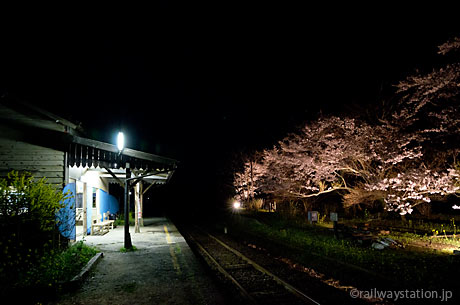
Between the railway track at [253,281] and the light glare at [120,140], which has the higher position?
the light glare at [120,140]

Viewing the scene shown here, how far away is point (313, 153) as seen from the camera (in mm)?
18797

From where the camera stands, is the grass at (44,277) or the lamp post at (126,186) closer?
the grass at (44,277)

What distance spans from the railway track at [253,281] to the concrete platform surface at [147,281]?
74 centimetres

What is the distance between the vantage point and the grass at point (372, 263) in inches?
273

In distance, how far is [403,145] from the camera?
45.6 feet

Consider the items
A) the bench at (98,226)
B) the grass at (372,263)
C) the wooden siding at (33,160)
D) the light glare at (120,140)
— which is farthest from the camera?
the bench at (98,226)

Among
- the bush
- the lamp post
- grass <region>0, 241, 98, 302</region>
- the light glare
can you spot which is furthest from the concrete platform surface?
the light glare

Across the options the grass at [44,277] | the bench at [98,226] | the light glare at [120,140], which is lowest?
the bench at [98,226]

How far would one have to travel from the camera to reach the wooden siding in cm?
927

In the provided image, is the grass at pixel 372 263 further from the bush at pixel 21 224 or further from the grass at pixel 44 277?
the bush at pixel 21 224

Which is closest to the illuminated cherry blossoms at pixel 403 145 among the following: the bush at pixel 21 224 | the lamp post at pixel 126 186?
the lamp post at pixel 126 186

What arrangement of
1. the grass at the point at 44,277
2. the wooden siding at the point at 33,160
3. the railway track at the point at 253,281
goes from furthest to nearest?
1. the wooden siding at the point at 33,160
2. the railway track at the point at 253,281
3. the grass at the point at 44,277

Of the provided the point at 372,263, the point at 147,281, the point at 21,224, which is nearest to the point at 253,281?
the point at 147,281

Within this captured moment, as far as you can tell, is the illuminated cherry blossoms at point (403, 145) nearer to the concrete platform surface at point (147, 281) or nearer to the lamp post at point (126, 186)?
the concrete platform surface at point (147, 281)
